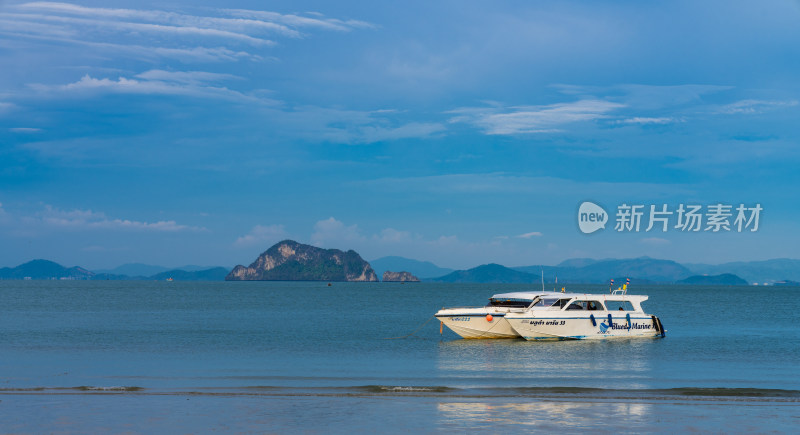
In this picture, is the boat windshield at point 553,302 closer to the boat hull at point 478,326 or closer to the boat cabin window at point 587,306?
the boat cabin window at point 587,306

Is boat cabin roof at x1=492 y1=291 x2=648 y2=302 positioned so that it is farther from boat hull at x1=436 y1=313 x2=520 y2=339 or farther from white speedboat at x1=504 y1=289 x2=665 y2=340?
boat hull at x1=436 y1=313 x2=520 y2=339

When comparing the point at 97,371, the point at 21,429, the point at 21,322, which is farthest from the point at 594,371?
the point at 21,322

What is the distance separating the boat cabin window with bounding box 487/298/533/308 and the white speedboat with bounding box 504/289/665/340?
162 cm

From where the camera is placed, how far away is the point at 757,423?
20672 millimetres

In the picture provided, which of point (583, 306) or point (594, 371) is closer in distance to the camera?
point (594, 371)

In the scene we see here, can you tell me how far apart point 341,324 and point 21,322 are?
33.0 meters

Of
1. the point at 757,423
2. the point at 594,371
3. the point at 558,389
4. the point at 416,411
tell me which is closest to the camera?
the point at 757,423

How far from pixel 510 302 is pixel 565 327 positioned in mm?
4990

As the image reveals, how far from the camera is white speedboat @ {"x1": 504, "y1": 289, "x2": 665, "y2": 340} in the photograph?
53.5 metres

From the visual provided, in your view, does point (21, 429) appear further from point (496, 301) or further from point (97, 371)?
point (496, 301)

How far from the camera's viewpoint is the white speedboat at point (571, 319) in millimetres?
53469

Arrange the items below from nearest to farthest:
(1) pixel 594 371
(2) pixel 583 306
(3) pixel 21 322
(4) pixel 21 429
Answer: (4) pixel 21 429
(1) pixel 594 371
(2) pixel 583 306
(3) pixel 21 322

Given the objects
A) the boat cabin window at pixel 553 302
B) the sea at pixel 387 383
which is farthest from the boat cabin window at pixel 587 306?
the sea at pixel 387 383

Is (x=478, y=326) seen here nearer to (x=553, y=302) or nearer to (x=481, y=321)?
(x=481, y=321)
